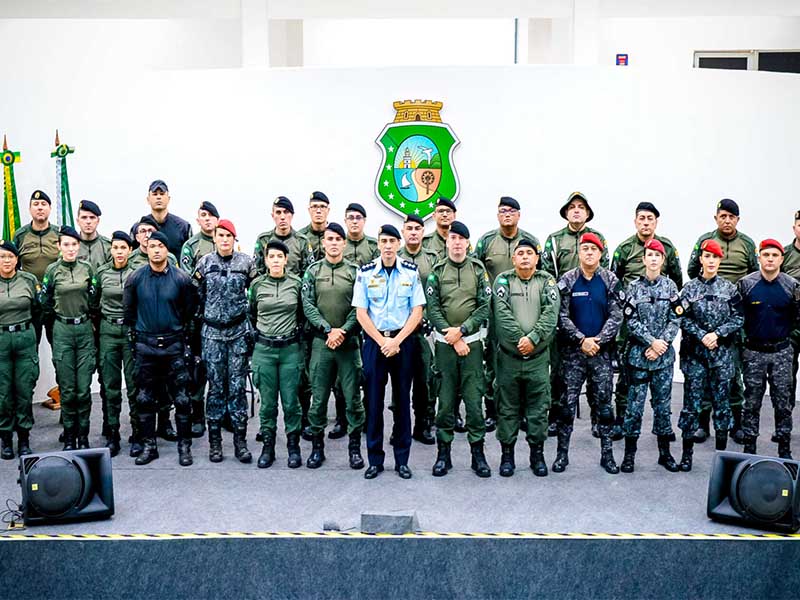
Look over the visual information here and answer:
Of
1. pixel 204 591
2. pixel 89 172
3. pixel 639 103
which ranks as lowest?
pixel 204 591

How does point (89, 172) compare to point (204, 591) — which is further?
point (89, 172)

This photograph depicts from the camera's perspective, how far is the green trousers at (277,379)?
561cm

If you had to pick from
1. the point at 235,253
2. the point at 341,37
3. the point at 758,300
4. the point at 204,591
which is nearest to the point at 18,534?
the point at 204,591

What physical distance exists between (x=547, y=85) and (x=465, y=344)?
3.13 m

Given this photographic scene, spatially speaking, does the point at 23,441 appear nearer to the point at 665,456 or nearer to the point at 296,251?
the point at 296,251

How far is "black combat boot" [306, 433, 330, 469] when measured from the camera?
5656mm

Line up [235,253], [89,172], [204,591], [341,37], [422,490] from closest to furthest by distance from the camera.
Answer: [204,591] < [422,490] < [235,253] < [89,172] < [341,37]

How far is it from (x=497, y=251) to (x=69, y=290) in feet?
9.19

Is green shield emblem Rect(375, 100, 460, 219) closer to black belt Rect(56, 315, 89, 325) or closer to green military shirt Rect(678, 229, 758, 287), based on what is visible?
green military shirt Rect(678, 229, 758, 287)

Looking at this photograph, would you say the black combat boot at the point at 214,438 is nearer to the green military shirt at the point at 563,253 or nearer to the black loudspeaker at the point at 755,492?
the green military shirt at the point at 563,253

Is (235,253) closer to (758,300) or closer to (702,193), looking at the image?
(758,300)

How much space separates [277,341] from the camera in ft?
18.3

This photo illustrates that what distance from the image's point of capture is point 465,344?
541 centimetres

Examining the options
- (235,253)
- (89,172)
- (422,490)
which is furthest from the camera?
(89,172)
